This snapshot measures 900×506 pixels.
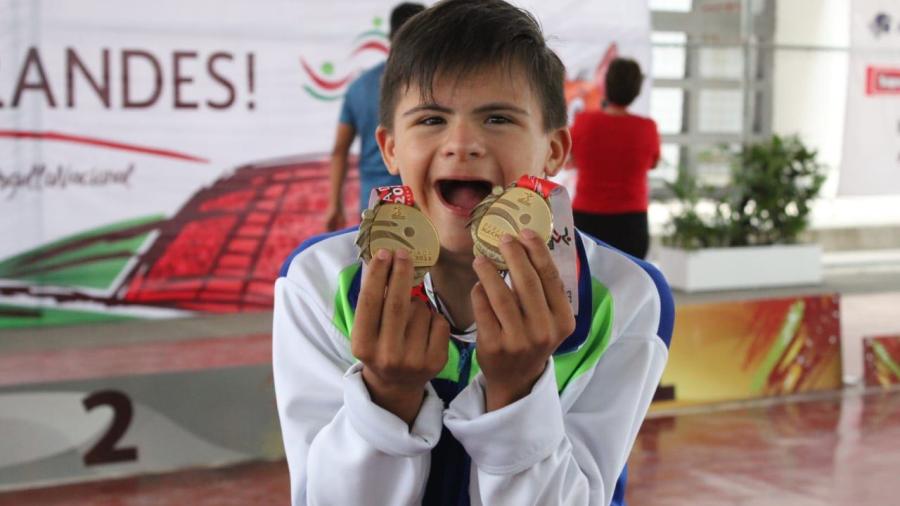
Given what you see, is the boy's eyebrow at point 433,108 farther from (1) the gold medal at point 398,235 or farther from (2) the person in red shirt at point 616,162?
(2) the person in red shirt at point 616,162

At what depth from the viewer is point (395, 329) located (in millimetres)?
1231

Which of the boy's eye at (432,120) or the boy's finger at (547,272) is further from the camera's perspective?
the boy's eye at (432,120)

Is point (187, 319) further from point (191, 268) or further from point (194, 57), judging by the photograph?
point (194, 57)

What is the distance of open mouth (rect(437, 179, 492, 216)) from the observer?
4.84 feet

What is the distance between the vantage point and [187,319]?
23.8 ft

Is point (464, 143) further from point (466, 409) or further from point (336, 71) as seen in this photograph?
point (336, 71)

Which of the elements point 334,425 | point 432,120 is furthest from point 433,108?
point 334,425

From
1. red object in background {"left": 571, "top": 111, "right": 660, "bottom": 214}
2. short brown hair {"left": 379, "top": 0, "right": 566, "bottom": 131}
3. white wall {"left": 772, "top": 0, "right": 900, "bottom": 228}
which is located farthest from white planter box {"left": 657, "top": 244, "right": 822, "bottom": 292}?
short brown hair {"left": 379, "top": 0, "right": 566, "bottom": 131}

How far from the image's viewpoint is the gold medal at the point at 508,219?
129 cm

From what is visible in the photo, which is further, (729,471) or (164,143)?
(164,143)

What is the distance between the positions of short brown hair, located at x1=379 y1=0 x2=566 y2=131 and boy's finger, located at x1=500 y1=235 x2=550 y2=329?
336 millimetres

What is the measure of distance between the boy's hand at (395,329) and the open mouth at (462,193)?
0.76 feet

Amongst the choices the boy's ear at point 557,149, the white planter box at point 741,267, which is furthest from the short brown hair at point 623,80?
the boy's ear at point 557,149

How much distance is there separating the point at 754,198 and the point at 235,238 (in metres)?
3.85
